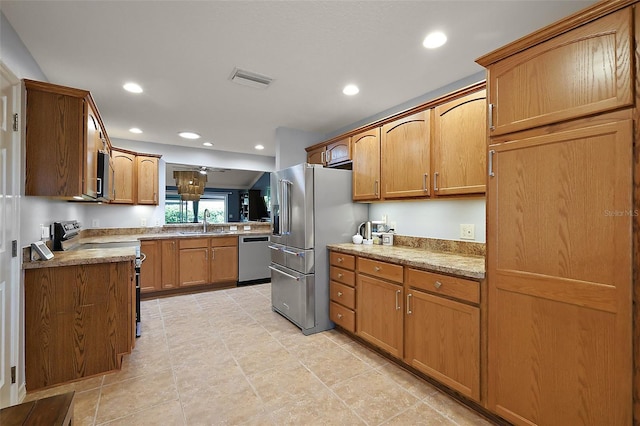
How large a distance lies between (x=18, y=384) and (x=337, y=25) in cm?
306

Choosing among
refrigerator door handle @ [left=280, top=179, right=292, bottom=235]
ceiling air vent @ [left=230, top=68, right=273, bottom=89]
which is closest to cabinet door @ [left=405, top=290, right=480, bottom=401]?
refrigerator door handle @ [left=280, top=179, right=292, bottom=235]

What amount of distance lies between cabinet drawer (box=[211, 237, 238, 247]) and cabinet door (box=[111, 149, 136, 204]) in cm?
134

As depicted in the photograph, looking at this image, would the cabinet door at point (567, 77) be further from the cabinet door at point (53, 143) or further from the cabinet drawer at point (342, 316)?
the cabinet door at point (53, 143)

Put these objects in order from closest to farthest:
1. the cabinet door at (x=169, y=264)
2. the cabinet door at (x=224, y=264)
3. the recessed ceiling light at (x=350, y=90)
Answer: the recessed ceiling light at (x=350, y=90)
the cabinet door at (x=169, y=264)
the cabinet door at (x=224, y=264)

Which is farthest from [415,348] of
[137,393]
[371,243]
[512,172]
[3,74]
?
[3,74]

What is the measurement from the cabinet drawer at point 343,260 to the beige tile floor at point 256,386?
2.40ft

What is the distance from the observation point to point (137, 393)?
1928 mm

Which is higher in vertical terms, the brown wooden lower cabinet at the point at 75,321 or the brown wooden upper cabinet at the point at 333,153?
the brown wooden upper cabinet at the point at 333,153

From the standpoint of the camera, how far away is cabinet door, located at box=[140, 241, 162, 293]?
4133 mm

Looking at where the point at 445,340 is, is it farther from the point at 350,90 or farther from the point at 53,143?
the point at 53,143

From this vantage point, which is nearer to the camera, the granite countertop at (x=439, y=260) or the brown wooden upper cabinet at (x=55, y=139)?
the granite countertop at (x=439, y=260)

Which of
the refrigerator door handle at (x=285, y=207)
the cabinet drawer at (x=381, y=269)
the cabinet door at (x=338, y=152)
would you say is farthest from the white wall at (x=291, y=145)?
the cabinet drawer at (x=381, y=269)

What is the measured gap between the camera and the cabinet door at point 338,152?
3.32m

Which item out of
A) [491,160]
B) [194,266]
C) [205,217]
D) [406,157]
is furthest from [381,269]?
[205,217]
